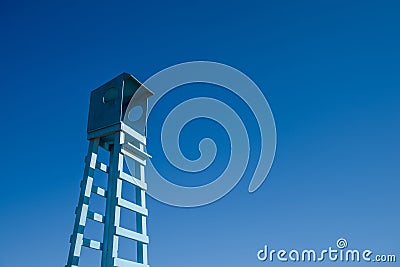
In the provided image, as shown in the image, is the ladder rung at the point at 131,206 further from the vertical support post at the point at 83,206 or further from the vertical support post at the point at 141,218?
the vertical support post at the point at 83,206

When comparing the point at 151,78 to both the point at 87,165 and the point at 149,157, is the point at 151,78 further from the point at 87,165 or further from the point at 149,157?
the point at 87,165

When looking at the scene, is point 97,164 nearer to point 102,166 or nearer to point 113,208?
point 102,166

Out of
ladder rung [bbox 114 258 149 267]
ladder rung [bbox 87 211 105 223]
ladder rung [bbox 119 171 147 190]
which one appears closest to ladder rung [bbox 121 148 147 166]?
ladder rung [bbox 119 171 147 190]

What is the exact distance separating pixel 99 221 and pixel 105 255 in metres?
0.45

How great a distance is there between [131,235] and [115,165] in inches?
36.1

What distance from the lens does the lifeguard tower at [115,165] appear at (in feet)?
18.1

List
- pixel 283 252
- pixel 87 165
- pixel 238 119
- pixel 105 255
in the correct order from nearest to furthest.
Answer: pixel 105 255 < pixel 87 165 < pixel 238 119 < pixel 283 252

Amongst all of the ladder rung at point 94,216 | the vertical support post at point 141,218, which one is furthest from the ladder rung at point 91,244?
the vertical support post at point 141,218

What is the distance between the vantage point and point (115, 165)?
5.93 meters

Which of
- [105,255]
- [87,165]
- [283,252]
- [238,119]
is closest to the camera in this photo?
[105,255]

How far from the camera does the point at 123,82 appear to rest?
20.3ft

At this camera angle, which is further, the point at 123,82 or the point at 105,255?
the point at 123,82

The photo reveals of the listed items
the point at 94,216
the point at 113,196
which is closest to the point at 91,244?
the point at 94,216

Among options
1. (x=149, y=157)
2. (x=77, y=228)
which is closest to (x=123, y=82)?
(x=149, y=157)
